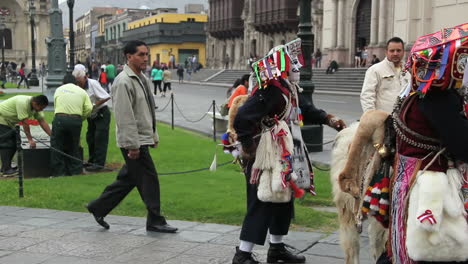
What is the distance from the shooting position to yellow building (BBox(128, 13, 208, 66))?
8206 centimetres

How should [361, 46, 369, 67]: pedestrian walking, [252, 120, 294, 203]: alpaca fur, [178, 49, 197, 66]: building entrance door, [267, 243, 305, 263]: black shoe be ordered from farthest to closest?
[178, 49, 197, 66]: building entrance door, [361, 46, 369, 67]: pedestrian walking, [267, 243, 305, 263]: black shoe, [252, 120, 294, 203]: alpaca fur

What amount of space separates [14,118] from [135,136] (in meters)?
4.80

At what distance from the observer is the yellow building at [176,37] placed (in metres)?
82.1

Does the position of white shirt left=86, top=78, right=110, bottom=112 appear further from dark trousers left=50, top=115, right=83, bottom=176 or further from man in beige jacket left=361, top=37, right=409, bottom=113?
man in beige jacket left=361, top=37, right=409, bottom=113

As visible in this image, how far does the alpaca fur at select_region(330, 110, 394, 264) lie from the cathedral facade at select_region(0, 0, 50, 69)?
81.7 m

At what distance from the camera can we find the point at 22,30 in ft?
275

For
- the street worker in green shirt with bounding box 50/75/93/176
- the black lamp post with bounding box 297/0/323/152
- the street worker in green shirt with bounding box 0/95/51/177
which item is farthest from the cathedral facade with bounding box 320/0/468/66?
the street worker in green shirt with bounding box 0/95/51/177

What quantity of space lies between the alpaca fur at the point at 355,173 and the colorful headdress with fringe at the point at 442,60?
58cm

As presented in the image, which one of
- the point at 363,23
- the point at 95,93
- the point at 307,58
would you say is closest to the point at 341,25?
the point at 363,23

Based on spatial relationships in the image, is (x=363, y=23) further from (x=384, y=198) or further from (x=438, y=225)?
(x=438, y=225)

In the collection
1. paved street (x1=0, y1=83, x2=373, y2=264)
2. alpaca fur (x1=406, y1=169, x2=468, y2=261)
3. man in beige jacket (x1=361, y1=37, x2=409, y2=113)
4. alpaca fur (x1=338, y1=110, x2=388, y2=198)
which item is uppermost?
man in beige jacket (x1=361, y1=37, x2=409, y2=113)

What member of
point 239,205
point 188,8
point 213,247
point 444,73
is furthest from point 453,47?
point 188,8

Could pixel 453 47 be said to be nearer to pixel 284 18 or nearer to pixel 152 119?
pixel 152 119

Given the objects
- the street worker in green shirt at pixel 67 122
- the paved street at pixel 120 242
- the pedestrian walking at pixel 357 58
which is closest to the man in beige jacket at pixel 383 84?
the paved street at pixel 120 242
